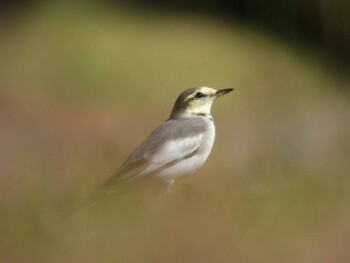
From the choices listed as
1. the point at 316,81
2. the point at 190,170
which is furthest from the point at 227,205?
the point at 316,81

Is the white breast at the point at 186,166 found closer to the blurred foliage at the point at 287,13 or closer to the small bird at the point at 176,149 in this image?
the small bird at the point at 176,149

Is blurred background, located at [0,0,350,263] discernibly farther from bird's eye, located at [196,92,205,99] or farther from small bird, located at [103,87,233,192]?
bird's eye, located at [196,92,205,99]

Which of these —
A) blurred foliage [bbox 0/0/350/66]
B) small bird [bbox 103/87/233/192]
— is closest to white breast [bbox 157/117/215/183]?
small bird [bbox 103/87/233/192]

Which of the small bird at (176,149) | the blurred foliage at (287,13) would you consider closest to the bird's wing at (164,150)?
the small bird at (176,149)

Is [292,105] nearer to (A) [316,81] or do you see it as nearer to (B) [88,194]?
(A) [316,81]

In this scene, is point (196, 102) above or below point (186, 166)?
above

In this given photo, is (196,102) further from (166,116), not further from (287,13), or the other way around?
(287,13)

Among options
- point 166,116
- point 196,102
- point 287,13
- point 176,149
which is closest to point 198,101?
point 196,102
